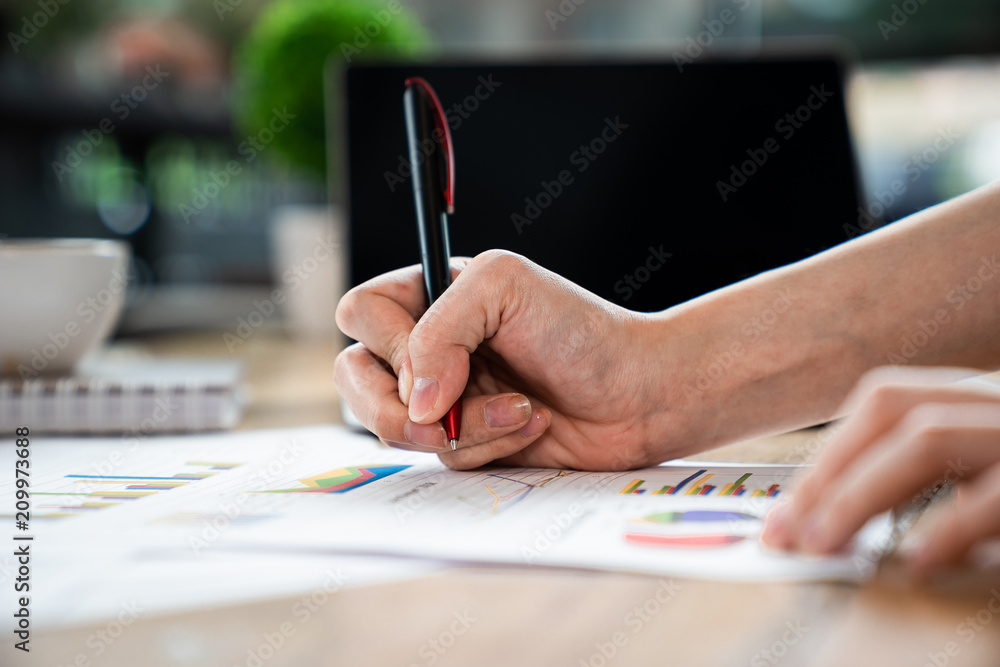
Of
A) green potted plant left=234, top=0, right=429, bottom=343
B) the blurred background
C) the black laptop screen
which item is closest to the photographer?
the black laptop screen

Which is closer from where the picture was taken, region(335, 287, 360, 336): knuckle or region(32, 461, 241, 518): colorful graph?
region(32, 461, 241, 518): colorful graph

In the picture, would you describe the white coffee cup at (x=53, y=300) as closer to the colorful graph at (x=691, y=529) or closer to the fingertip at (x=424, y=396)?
the fingertip at (x=424, y=396)

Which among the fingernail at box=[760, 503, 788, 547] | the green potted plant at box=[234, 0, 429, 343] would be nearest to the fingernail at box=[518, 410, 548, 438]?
the fingernail at box=[760, 503, 788, 547]

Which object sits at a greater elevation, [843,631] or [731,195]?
[731,195]

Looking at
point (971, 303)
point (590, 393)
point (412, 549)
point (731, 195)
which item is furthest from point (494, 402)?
point (731, 195)

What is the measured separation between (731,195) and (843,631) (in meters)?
0.63

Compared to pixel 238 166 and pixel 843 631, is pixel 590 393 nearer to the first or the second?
pixel 843 631

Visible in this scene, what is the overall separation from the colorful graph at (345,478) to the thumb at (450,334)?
5 centimetres

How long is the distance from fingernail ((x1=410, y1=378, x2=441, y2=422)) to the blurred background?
1019 mm

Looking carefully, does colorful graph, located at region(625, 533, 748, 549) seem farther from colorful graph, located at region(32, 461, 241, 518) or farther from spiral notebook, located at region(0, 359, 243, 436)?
spiral notebook, located at region(0, 359, 243, 436)

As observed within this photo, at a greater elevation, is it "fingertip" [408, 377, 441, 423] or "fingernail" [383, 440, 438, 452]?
"fingertip" [408, 377, 441, 423]

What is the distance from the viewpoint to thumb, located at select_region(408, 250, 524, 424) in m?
0.50

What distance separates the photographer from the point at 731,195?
0.84 meters

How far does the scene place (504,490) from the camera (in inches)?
18.9
